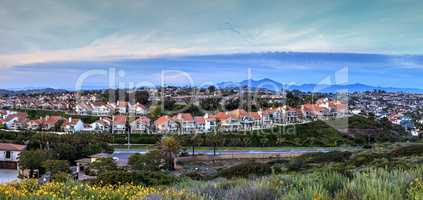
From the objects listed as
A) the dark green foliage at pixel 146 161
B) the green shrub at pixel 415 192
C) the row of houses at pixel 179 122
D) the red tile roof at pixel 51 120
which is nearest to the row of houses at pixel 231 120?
the row of houses at pixel 179 122

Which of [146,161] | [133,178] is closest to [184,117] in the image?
[146,161]

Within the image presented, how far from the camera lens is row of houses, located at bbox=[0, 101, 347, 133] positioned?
61.0 m

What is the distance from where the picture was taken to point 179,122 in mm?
61469

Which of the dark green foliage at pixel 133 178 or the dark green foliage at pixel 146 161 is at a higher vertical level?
the dark green foliage at pixel 133 178

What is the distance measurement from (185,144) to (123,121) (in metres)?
19.5

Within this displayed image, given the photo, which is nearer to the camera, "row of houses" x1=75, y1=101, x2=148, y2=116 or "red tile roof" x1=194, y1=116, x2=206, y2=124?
"red tile roof" x1=194, y1=116, x2=206, y2=124

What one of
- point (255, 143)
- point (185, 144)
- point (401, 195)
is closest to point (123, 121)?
point (185, 144)

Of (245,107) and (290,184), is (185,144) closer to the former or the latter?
(245,107)

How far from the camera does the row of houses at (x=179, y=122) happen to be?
200 ft

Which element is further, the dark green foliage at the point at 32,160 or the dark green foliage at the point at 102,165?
the dark green foliage at the point at 32,160

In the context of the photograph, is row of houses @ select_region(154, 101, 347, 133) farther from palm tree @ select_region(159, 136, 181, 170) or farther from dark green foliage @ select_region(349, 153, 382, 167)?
dark green foliage @ select_region(349, 153, 382, 167)

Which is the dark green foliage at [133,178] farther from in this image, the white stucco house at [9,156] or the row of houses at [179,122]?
the row of houses at [179,122]

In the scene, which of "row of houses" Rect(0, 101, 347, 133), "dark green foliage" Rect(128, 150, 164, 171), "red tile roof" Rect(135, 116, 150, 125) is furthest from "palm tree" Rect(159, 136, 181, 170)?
"red tile roof" Rect(135, 116, 150, 125)

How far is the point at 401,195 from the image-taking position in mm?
3324
